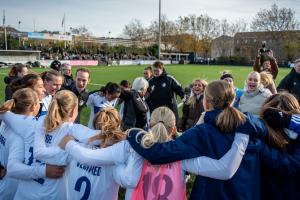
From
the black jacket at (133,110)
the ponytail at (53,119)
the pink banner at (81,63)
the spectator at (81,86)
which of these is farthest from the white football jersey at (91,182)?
the pink banner at (81,63)

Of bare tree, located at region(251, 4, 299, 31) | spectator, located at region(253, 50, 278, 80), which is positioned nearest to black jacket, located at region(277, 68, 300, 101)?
spectator, located at region(253, 50, 278, 80)

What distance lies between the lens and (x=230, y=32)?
93.5 m

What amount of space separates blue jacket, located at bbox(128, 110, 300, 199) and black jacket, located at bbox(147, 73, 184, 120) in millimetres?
5359

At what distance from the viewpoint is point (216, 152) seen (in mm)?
2627

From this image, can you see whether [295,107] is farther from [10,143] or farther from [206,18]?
[206,18]

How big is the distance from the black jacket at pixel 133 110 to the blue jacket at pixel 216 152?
3.21 meters

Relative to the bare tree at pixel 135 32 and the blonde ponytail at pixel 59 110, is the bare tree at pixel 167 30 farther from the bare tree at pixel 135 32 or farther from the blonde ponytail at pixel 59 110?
the blonde ponytail at pixel 59 110

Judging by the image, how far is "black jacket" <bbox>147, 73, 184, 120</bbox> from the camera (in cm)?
812

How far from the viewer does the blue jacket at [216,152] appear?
259 centimetres

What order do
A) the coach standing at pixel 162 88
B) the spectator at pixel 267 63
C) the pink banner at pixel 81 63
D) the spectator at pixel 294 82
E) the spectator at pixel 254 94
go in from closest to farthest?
the spectator at pixel 254 94
the spectator at pixel 294 82
the coach standing at pixel 162 88
the spectator at pixel 267 63
the pink banner at pixel 81 63

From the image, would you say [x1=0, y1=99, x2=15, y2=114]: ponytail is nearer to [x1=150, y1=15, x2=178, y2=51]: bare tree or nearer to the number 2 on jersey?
the number 2 on jersey

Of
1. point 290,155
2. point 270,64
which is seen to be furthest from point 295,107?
point 270,64

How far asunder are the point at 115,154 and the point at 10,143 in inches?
42.9

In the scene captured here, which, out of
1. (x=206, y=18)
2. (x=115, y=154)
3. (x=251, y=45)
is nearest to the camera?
(x=115, y=154)
